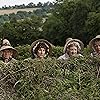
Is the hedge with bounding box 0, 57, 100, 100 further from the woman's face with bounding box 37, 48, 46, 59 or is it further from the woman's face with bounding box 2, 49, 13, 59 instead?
the woman's face with bounding box 2, 49, 13, 59

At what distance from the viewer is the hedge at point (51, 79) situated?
13.0 feet

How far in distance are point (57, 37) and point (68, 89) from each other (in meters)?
42.4

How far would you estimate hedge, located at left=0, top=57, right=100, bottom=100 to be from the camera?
3.97 metres

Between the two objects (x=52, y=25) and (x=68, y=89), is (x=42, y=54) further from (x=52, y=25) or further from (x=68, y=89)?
(x=52, y=25)

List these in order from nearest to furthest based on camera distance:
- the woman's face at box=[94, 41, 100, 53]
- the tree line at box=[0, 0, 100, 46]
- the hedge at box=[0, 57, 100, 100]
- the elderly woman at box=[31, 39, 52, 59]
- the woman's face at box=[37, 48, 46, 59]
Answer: the hedge at box=[0, 57, 100, 100] < the woman's face at box=[37, 48, 46, 59] < the elderly woman at box=[31, 39, 52, 59] < the woman's face at box=[94, 41, 100, 53] < the tree line at box=[0, 0, 100, 46]

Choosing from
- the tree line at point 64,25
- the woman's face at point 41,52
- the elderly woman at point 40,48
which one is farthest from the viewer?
the tree line at point 64,25

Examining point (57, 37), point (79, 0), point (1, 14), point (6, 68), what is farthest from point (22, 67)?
point (1, 14)

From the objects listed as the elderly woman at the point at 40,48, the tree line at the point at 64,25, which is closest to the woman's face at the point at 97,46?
the elderly woman at the point at 40,48

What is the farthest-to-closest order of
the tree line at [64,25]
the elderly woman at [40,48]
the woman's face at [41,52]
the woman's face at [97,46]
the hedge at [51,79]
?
the tree line at [64,25] < the woman's face at [97,46] < the elderly woman at [40,48] < the woman's face at [41,52] < the hedge at [51,79]

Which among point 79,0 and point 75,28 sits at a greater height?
point 79,0

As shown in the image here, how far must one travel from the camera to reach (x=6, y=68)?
4.52m

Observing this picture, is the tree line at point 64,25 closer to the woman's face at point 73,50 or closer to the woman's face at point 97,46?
the woman's face at point 97,46

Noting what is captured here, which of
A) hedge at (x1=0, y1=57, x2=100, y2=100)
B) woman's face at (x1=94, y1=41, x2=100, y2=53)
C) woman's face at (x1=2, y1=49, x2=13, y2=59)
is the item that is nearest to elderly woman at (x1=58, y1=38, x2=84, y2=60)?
woman's face at (x1=94, y1=41, x2=100, y2=53)

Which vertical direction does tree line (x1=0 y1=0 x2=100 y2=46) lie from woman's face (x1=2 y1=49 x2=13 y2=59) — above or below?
below
